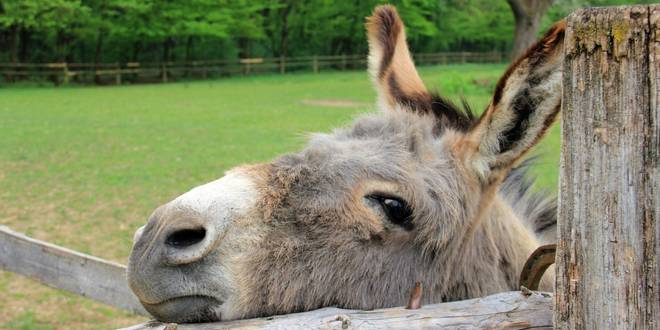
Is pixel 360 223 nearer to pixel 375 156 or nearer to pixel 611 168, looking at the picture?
pixel 375 156

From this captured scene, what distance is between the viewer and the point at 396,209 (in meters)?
2.60

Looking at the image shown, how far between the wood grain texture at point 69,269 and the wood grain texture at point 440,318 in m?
2.26

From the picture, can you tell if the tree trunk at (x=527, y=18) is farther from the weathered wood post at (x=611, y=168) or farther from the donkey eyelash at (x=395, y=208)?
the weathered wood post at (x=611, y=168)

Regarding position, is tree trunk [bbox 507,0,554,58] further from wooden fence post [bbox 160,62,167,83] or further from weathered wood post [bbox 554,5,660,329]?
weathered wood post [bbox 554,5,660,329]

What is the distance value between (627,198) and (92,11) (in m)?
46.3

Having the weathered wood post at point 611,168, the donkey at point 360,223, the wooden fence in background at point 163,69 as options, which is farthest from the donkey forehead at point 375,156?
the wooden fence in background at point 163,69

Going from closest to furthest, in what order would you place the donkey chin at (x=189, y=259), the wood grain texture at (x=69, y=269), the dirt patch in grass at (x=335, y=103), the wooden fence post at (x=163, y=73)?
the donkey chin at (x=189, y=259), the wood grain texture at (x=69, y=269), the dirt patch in grass at (x=335, y=103), the wooden fence post at (x=163, y=73)

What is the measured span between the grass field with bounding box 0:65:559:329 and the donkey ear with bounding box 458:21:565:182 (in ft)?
1.67

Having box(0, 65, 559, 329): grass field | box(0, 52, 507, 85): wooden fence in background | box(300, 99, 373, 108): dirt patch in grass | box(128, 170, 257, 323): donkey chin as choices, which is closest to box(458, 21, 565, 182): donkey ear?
box(0, 65, 559, 329): grass field

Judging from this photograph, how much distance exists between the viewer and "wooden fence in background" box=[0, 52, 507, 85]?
134ft

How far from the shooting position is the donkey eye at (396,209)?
259cm

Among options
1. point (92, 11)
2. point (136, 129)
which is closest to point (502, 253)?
point (136, 129)

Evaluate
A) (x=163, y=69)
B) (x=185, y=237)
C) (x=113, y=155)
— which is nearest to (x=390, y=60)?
(x=185, y=237)

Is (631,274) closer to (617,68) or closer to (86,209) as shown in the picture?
(617,68)
